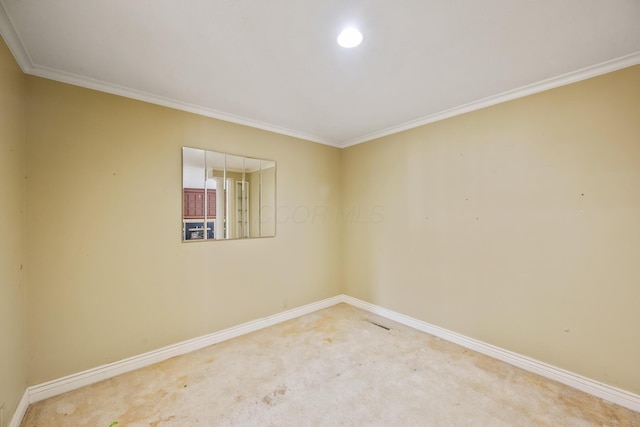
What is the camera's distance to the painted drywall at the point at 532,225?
1.93 m

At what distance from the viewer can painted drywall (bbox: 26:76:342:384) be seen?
200 cm

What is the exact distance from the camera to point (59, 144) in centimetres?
205

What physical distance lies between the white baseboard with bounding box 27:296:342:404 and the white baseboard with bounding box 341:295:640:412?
1676 mm

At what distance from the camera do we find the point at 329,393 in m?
2.01

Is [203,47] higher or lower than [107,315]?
higher

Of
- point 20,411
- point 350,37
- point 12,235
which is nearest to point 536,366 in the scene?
point 350,37

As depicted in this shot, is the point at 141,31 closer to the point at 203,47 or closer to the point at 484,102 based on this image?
the point at 203,47

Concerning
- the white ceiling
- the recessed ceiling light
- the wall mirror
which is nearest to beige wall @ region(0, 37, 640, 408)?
the wall mirror

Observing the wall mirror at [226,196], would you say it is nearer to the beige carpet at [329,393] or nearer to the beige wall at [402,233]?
the beige wall at [402,233]

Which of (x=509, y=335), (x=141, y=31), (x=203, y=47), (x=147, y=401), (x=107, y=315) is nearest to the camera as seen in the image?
(x=141, y=31)

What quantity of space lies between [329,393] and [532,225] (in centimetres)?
225

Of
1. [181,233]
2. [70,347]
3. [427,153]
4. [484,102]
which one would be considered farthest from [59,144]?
[484,102]

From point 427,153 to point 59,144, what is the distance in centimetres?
345

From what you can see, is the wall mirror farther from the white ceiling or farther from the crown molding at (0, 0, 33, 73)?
the crown molding at (0, 0, 33, 73)
